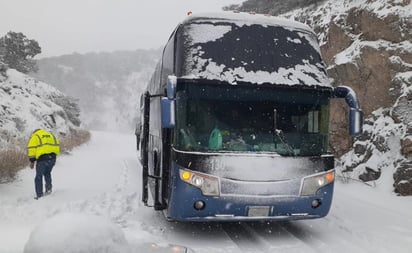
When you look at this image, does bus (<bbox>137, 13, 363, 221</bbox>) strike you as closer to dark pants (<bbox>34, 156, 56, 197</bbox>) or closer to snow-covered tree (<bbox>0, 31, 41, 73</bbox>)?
dark pants (<bbox>34, 156, 56, 197</bbox>)

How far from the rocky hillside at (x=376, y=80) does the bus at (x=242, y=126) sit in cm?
391

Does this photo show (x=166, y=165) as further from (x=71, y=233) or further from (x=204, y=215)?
(x=71, y=233)

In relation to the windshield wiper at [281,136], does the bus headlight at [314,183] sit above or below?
below

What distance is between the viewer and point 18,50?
30.9 metres

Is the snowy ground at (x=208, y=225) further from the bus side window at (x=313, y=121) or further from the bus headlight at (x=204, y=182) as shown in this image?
the bus side window at (x=313, y=121)

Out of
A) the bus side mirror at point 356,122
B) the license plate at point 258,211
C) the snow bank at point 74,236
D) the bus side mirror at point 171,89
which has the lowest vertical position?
the license plate at point 258,211

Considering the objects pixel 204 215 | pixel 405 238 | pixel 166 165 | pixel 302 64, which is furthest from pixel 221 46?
pixel 405 238

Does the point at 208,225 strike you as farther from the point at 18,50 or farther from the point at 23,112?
the point at 18,50

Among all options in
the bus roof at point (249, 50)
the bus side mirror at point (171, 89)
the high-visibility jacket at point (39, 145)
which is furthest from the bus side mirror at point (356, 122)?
the high-visibility jacket at point (39, 145)

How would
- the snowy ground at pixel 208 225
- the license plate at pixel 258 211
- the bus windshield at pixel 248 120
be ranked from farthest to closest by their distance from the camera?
the bus windshield at pixel 248 120, the license plate at pixel 258 211, the snowy ground at pixel 208 225

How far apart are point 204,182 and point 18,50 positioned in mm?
28533

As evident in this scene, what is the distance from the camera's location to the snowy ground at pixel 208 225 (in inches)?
238

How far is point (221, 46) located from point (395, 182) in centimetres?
550

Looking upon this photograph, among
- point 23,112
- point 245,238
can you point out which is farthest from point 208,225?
point 23,112
